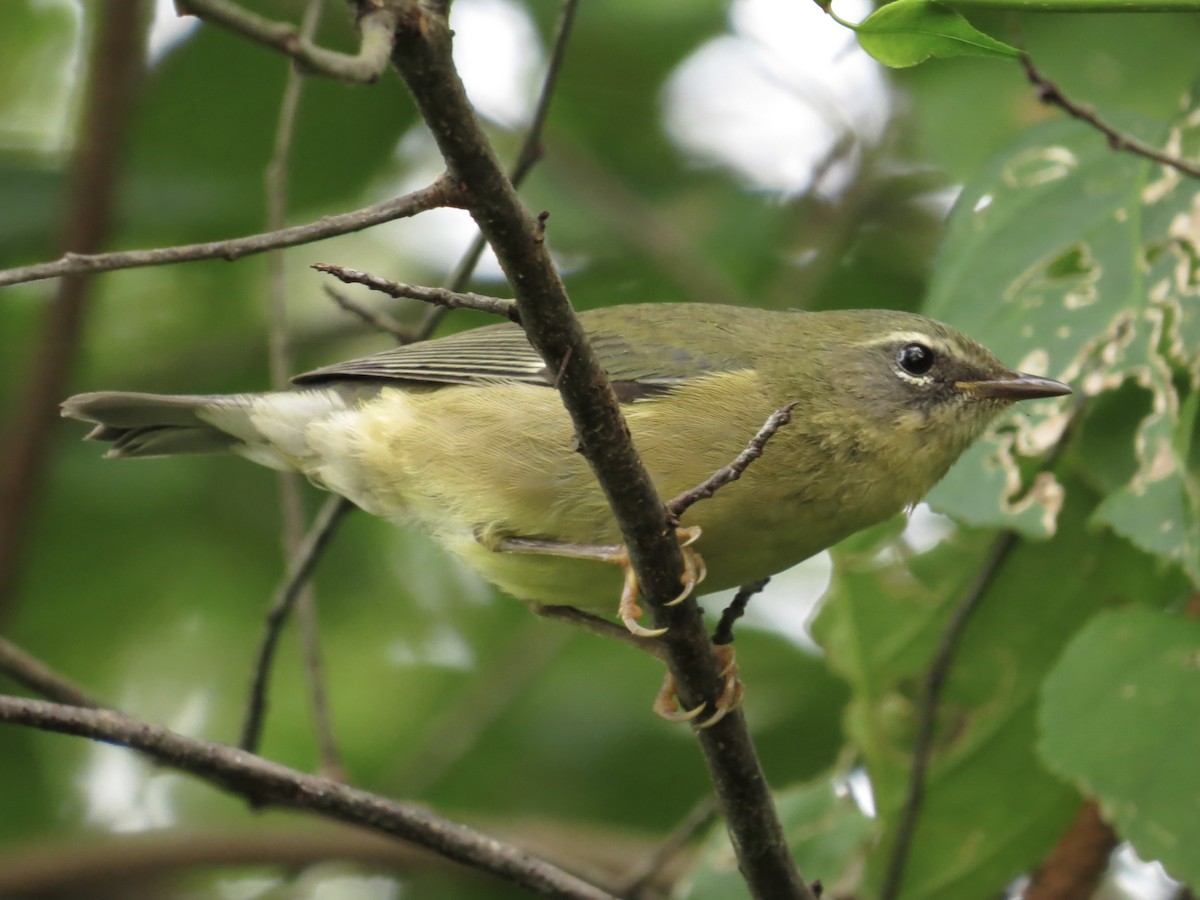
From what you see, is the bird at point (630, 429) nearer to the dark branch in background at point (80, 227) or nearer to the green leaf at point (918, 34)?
the dark branch in background at point (80, 227)

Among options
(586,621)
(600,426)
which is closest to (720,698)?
(600,426)

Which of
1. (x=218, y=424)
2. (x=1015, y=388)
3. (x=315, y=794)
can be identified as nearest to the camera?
(x=315, y=794)

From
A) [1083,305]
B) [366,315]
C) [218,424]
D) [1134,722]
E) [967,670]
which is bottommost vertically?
[1134,722]

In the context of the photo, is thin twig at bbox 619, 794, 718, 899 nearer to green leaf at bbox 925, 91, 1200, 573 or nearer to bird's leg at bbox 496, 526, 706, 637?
bird's leg at bbox 496, 526, 706, 637

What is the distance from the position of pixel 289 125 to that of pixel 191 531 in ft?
8.04

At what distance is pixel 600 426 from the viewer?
2764mm

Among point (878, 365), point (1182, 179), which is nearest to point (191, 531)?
point (878, 365)

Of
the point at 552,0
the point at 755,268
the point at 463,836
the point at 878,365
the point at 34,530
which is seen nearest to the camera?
the point at 463,836

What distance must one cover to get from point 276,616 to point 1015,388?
226 cm

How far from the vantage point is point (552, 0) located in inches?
245

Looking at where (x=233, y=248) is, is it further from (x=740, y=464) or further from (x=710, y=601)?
(x=710, y=601)

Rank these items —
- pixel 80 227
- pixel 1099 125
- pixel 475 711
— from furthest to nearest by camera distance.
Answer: pixel 475 711 < pixel 80 227 < pixel 1099 125

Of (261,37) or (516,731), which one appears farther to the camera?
(516,731)

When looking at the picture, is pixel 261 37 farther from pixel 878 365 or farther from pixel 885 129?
pixel 885 129
